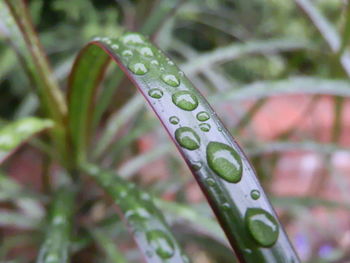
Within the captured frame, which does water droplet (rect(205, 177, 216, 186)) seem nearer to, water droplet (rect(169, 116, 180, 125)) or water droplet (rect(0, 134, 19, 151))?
water droplet (rect(169, 116, 180, 125))

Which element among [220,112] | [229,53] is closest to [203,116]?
[229,53]

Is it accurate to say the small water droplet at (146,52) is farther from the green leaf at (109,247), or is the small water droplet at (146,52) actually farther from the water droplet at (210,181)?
the green leaf at (109,247)

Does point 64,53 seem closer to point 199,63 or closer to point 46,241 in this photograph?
point 199,63

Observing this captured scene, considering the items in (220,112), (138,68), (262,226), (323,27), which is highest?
(220,112)

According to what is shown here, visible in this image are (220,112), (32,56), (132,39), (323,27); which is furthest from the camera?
(220,112)

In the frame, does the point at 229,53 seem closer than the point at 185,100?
No

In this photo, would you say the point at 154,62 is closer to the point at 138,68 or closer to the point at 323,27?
the point at 138,68

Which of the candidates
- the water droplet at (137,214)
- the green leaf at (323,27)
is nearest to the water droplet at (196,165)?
the water droplet at (137,214)
